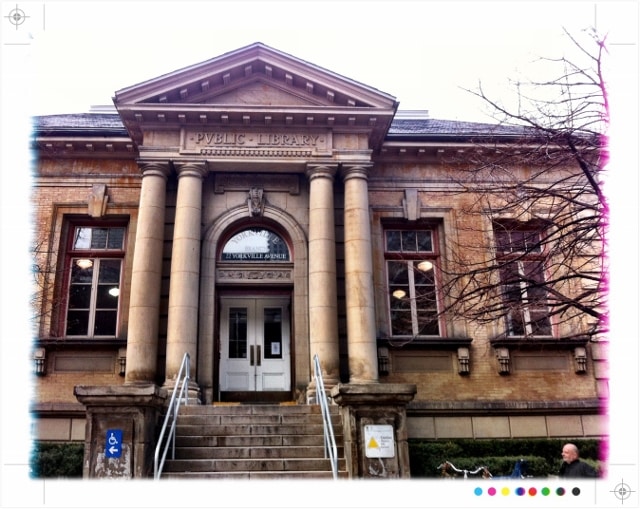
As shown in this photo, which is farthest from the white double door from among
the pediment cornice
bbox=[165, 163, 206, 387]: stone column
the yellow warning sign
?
the yellow warning sign

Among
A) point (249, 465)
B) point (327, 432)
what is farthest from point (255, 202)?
point (249, 465)

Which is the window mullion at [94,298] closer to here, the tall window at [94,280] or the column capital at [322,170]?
the tall window at [94,280]

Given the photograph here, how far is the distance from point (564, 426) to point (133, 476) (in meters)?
10.7

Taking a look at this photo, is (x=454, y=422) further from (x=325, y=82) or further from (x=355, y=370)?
(x=325, y=82)

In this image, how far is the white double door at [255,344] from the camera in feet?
50.8

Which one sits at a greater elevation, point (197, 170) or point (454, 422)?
point (197, 170)

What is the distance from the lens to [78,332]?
15617 millimetres

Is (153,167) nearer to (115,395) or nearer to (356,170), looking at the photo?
(356,170)

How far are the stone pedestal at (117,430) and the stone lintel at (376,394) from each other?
2930 mm

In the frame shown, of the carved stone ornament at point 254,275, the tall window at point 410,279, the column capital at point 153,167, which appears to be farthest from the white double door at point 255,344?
the column capital at point 153,167

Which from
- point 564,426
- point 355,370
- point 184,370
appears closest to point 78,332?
point 184,370

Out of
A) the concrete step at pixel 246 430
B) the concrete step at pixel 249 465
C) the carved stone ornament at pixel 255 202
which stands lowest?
the concrete step at pixel 249 465

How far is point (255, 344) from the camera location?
1584cm
